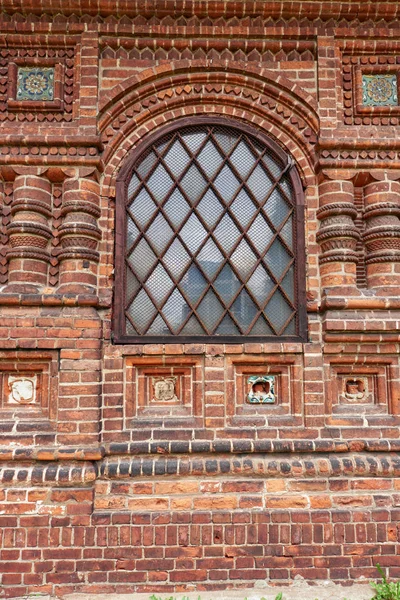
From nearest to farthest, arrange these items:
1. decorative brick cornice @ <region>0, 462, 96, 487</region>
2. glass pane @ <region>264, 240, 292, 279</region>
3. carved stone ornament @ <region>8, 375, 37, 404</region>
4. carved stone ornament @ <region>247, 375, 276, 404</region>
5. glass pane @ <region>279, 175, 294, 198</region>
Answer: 1. decorative brick cornice @ <region>0, 462, 96, 487</region>
2. carved stone ornament @ <region>8, 375, 37, 404</region>
3. carved stone ornament @ <region>247, 375, 276, 404</region>
4. glass pane @ <region>264, 240, 292, 279</region>
5. glass pane @ <region>279, 175, 294, 198</region>

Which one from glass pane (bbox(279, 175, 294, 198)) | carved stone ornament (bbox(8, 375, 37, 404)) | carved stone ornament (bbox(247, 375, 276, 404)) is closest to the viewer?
carved stone ornament (bbox(8, 375, 37, 404))

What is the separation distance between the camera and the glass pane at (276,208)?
14.7ft

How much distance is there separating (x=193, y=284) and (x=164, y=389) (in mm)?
956

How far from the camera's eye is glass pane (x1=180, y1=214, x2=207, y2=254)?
4.41 m

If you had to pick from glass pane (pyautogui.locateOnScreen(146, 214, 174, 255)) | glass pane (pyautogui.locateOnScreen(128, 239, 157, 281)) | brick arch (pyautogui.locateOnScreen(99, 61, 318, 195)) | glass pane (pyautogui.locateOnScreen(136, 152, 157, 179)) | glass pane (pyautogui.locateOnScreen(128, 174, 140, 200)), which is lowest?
glass pane (pyautogui.locateOnScreen(128, 239, 157, 281))

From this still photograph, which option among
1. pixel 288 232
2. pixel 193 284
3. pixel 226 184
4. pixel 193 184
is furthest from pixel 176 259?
pixel 288 232

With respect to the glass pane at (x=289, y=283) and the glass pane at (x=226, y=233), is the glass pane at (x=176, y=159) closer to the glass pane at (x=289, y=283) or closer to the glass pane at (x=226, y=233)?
the glass pane at (x=226, y=233)

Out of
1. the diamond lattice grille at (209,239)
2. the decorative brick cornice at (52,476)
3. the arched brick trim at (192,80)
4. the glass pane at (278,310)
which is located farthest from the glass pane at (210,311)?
the arched brick trim at (192,80)

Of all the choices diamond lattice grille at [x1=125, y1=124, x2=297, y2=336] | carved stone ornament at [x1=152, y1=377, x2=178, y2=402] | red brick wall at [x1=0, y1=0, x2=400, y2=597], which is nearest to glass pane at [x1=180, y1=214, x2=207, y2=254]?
diamond lattice grille at [x1=125, y1=124, x2=297, y2=336]

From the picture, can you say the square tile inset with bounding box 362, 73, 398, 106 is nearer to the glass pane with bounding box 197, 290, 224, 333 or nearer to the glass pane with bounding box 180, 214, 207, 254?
the glass pane with bounding box 180, 214, 207, 254

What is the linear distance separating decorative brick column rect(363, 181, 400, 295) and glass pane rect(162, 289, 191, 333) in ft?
5.49

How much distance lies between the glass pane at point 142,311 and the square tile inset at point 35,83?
6.63ft

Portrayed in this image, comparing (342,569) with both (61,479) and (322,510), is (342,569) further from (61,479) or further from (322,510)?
(61,479)

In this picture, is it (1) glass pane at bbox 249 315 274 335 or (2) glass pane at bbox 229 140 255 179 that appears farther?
(2) glass pane at bbox 229 140 255 179
